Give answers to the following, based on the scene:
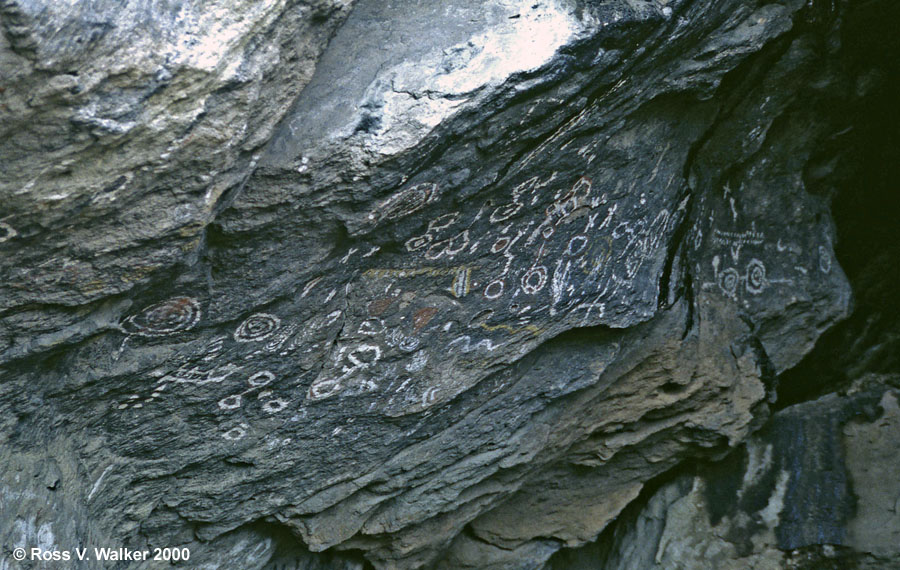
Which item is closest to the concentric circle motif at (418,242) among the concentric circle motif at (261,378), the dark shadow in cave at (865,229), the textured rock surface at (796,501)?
the concentric circle motif at (261,378)

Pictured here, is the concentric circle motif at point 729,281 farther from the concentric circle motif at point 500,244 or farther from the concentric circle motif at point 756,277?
the concentric circle motif at point 500,244

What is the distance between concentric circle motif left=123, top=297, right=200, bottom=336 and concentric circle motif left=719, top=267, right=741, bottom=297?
1758 mm

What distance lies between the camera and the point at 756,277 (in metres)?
2.65

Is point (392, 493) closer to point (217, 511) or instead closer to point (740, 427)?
point (217, 511)

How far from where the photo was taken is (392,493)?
7.93 ft

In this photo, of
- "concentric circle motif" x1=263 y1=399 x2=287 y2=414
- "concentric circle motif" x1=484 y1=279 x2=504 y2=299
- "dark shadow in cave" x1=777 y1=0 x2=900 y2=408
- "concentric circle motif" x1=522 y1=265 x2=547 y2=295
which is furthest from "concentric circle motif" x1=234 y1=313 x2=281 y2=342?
"dark shadow in cave" x1=777 y1=0 x2=900 y2=408

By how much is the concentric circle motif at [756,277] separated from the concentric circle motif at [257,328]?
166cm

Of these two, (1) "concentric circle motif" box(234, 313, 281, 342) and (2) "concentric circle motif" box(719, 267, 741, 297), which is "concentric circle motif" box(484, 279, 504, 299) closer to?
(1) "concentric circle motif" box(234, 313, 281, 342)

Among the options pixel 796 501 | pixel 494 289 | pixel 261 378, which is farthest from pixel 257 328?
pixel 796 501

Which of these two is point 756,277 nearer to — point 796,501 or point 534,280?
point 796,501

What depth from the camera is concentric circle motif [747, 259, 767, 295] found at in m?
2.64

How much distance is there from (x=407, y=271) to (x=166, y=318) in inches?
22.9

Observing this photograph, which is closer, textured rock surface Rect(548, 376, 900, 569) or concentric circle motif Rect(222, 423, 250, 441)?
concentric circle motif Rect(222, 423, 250, 441)

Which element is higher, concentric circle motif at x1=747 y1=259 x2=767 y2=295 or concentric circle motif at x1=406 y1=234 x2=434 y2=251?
concentric circle motif at x1=747 y1=259 x2=767 y2=295
